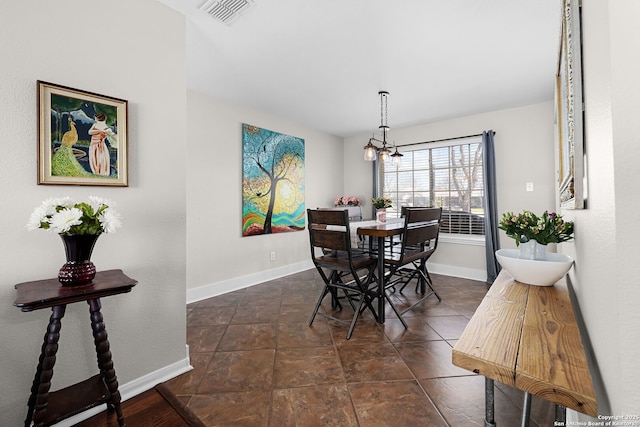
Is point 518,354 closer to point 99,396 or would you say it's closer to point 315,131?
point 99,396

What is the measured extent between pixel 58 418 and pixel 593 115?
222 centimetres

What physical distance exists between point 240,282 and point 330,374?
2183mm

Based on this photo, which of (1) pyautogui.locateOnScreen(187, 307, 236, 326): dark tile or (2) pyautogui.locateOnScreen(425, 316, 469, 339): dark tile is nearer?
(2) pyautogui.locateOnScreen(425, 316, 469, 339): dark tile

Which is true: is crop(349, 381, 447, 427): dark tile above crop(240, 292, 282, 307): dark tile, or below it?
below

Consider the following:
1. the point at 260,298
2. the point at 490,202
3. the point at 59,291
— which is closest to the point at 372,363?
the point at 260,298

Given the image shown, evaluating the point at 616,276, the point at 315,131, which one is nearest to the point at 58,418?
the point at 616,276

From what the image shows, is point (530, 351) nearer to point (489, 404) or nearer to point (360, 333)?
point (489, 404)

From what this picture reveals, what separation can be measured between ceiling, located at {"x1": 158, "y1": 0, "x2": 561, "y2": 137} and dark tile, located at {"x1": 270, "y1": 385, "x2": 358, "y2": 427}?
2.45 m

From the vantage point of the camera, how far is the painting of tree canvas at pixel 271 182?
374cm

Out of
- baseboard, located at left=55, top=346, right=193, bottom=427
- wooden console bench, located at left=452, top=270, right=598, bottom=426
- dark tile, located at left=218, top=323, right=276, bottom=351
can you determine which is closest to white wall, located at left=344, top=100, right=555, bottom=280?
dark tile, located at left=218, top=323, right=276, bottom=351

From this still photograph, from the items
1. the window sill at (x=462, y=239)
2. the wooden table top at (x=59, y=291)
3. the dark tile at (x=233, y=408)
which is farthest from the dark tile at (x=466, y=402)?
the window sill at (x=462, y=239)

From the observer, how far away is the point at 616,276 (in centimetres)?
48

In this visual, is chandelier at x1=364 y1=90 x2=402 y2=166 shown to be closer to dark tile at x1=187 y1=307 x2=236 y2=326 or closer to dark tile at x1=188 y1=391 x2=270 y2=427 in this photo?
dark tile at x1=187 y1=307 x2=236 y2=326

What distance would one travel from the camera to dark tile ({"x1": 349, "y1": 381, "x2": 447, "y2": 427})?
4.63 feet
